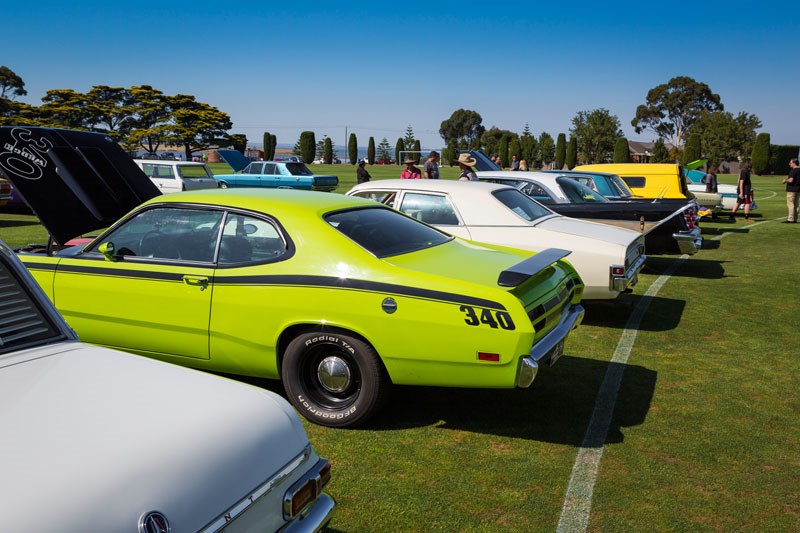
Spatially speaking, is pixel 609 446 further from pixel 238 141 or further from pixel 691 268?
pixel 238 141

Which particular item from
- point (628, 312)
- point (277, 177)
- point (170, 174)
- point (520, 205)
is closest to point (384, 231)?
point (520, 205)

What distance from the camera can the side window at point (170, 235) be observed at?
4.75 metres

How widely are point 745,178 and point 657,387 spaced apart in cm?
1675

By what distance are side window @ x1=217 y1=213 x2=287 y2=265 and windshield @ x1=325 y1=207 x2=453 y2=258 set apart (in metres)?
0.40

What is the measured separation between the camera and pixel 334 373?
4.32m

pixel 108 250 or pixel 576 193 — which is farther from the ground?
pixel 576 193

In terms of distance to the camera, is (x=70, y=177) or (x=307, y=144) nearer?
(x=70, y=177)

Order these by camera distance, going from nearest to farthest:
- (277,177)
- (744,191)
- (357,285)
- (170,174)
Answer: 1. (357,285)
2. (744,191)
3. (170,174)
4. (277,177)

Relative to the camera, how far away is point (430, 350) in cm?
397

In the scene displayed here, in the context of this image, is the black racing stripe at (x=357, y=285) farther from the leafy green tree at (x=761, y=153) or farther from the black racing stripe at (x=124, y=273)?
the leafy green tree at (x=761, y=153)

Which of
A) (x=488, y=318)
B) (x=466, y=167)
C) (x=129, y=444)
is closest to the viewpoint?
(x=129, y=444)

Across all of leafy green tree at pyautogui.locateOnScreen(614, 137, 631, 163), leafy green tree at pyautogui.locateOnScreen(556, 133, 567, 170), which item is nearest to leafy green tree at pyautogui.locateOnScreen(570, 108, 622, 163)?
leafy green tree at pyautogui.locateOnScreen(556, 133, 567, 170)

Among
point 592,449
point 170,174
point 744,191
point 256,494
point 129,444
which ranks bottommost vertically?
point 592,449

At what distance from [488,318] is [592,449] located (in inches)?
45.3
